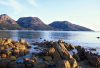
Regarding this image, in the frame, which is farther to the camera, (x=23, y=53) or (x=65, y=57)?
(x=23, y=53)

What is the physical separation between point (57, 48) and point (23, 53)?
36.0 feet

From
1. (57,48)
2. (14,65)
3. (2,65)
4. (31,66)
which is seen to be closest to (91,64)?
(57,48)

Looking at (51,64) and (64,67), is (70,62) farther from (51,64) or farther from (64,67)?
(51,64)

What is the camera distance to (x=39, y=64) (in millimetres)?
20094

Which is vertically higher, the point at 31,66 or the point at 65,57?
the point at 65,57

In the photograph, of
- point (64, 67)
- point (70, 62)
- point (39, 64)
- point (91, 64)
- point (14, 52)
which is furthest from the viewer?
point (14, 52)

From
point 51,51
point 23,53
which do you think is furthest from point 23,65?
point 23,53

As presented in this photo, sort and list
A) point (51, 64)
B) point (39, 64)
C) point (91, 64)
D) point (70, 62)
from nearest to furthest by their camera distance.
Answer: point (70, 62), point (39, 64), point (51, 64), point (91, 64)

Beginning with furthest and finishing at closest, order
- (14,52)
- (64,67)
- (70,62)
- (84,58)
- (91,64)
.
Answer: (14,52) < (84,58) < (91,64) < (70,62) < (64,67)

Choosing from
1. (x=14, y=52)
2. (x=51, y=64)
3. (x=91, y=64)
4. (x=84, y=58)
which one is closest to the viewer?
(x=51, y=64)

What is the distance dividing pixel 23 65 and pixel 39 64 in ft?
8.27

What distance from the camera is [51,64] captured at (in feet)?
72.4

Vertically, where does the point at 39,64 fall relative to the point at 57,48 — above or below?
below

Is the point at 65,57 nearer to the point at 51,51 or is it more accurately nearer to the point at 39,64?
the point at 39,64
